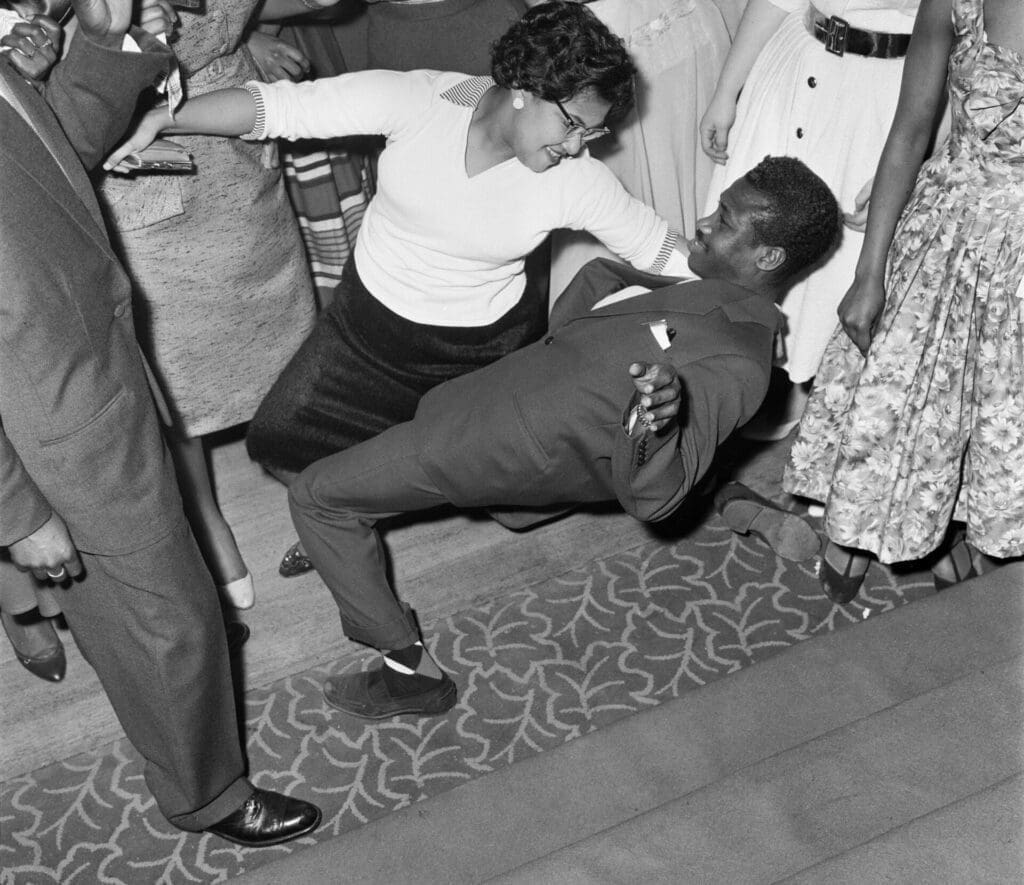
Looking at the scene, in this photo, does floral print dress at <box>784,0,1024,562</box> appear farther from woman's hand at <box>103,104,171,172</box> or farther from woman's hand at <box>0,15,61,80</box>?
woman's hand at <box>0,15,61,80</box>

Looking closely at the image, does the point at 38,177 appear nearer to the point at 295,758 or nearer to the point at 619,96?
the point at 619,96

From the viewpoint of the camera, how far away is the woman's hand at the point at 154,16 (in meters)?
2.12

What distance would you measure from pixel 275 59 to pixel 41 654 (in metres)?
1.49

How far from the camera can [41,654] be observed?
2.68m

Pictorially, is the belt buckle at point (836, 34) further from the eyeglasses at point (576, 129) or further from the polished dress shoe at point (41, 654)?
the polished dress shoe at point (41, 654)

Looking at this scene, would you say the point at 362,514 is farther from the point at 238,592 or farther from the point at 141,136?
the point at 141,136

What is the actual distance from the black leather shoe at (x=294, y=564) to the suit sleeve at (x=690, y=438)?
43.0 inches

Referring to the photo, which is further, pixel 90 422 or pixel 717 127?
pixel 717 127

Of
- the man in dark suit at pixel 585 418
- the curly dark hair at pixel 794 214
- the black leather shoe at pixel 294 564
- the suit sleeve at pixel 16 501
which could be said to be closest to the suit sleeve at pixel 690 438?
the man in dark suit at pixel 585 418

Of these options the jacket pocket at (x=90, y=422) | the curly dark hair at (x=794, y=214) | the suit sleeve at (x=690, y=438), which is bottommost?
the suit sleeve at (x=690, y=438)

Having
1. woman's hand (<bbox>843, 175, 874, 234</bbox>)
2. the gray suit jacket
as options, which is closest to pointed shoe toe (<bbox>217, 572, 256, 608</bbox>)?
the gray suit jacket

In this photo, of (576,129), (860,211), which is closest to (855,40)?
(860,211)

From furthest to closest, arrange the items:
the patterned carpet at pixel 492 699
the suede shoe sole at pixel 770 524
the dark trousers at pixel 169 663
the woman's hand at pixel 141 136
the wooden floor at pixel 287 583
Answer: the suede shoe sole at pixel 770 524 < the wooden floor at pixel 287 583 < the patterned carpet at pixel 492 699 < the woman's hand at pixel 141 136 < the dark trousers at pixel 169 663

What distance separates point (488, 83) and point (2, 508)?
131 cm
